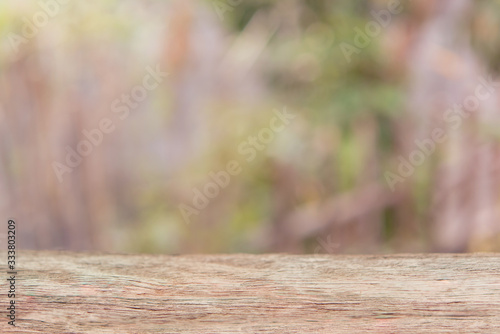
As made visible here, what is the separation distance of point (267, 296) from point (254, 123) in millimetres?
1624

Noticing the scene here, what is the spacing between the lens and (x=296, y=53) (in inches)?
77.2

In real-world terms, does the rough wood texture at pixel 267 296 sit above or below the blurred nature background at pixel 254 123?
below

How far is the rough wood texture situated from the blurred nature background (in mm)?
1378

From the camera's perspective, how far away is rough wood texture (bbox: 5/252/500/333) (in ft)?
1.53

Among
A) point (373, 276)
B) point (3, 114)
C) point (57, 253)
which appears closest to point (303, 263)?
point (373, 276)

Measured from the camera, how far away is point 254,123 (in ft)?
6.90

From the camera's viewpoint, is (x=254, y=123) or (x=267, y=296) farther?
(x=254, y=123)

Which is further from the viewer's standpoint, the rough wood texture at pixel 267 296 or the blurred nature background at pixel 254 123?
the blurred nature background at pixel 254 123

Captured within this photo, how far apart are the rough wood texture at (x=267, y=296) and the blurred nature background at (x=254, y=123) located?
1378 mm

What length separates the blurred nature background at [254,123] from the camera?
194cm

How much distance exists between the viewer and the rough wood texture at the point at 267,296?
47cm

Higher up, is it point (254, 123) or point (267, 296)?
point (254, 123)

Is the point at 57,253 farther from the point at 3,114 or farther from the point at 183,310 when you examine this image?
the point at 3,114

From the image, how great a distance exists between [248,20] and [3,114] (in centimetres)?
81
